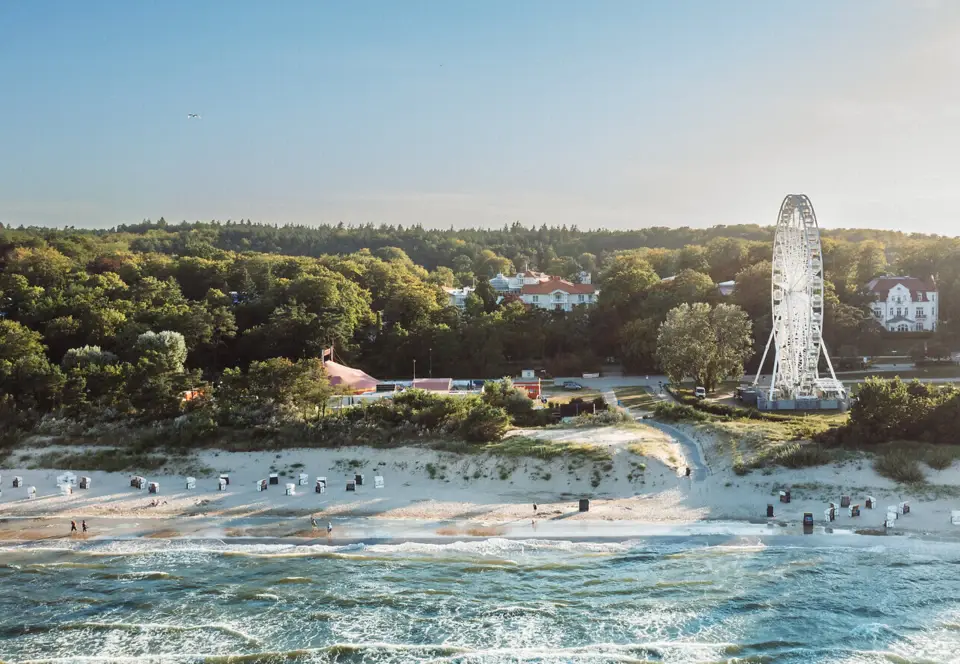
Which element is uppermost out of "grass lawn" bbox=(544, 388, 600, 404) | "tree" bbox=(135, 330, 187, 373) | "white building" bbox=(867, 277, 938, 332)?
"white building" bbox=(867, 277, 938, 332)

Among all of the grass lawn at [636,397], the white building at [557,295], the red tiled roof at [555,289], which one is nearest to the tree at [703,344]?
the grass lawn at [636,397]

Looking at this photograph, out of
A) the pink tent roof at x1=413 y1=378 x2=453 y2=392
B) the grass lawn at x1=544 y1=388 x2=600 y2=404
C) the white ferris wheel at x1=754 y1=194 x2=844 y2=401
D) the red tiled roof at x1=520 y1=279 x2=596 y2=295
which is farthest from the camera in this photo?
the red tiled roof at x1=520 y1=279 x2=596 y2=295

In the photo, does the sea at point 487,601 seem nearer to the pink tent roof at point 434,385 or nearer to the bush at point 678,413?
the bush at point 678,413

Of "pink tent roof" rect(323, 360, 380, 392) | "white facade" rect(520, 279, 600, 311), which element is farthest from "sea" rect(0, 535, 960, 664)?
"white facade" rect(520, 279, 600, 311)

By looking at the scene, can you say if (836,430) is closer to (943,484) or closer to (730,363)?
(943,484)

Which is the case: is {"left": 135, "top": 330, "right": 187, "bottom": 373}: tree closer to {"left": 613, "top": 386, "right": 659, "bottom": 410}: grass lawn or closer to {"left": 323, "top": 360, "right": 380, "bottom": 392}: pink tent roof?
{"left": 323, "top": 360, "right": 380, "bottom": 392}: pink tent roof

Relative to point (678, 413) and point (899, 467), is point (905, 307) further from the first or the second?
point (899, 467)

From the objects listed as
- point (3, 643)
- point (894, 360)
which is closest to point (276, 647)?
point (3, 643)

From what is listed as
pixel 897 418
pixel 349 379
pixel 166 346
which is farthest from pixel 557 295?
pixel 897 418
